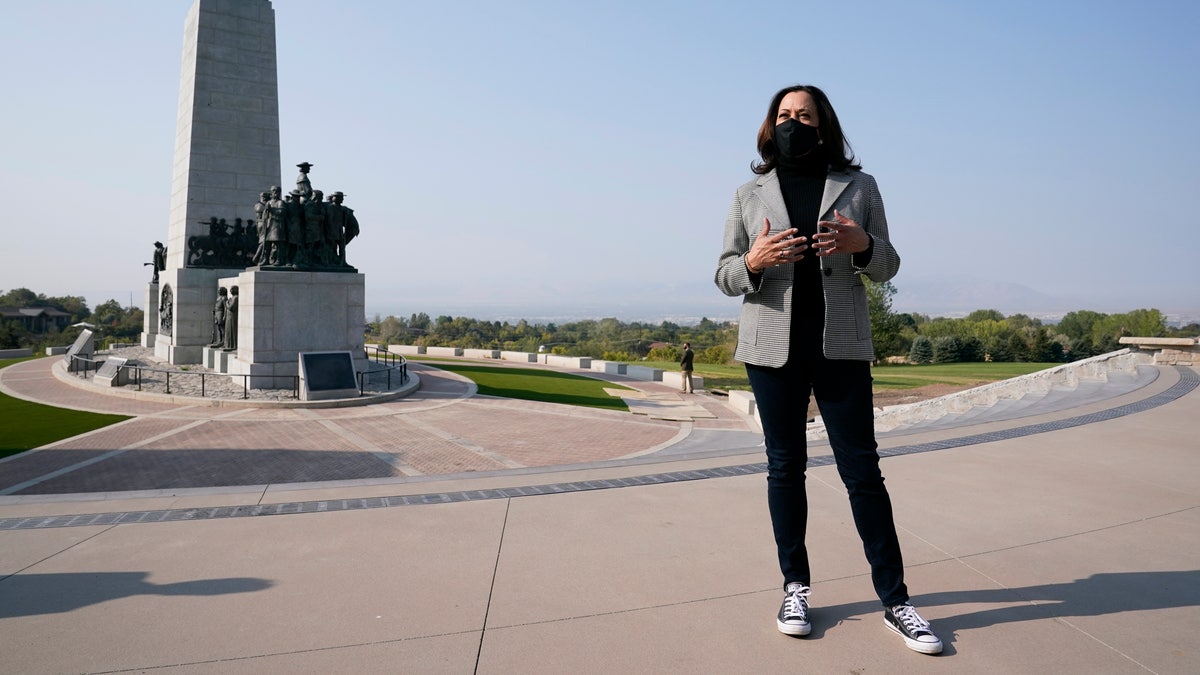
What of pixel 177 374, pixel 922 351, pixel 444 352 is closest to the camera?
pixel 177 374

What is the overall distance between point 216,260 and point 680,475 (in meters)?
21.9

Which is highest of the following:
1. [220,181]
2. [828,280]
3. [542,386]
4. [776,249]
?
[220,181]

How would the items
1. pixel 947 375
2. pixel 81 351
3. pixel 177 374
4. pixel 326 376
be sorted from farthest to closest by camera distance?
1. pixel 947 375
2. pixel 81 351
3. pixel 177 374
4. pixel 326 376

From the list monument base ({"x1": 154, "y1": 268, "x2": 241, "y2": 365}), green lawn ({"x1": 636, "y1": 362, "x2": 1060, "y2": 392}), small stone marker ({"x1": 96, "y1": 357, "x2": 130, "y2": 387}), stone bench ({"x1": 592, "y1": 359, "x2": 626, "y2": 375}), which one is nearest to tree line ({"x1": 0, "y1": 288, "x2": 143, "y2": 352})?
monument base ({"x1": 154, "y1": 268, "x2": 241, "y2": 365})

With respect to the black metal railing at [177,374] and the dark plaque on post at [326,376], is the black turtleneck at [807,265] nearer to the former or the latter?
the dark plaque on post at [326,376]

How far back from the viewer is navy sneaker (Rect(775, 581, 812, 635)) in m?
2.85

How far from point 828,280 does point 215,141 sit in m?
24.2

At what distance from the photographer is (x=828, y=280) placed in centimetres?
302

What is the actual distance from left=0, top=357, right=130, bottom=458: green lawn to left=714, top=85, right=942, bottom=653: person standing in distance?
1176 centimetres

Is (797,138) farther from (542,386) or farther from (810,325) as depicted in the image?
(542,386)

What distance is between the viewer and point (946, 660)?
A: 106 inches

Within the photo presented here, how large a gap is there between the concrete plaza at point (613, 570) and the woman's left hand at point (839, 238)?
1.60 m

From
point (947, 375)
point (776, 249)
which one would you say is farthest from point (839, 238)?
point (947, 375)

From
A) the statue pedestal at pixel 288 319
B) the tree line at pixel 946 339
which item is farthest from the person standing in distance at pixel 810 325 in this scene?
the tree line at pixel 946 339
